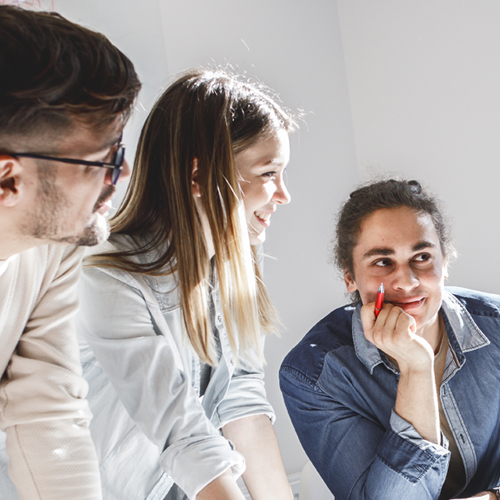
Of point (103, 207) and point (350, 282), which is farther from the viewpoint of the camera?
point (350, 282)

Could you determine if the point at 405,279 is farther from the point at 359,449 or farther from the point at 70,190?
the point at 70,190

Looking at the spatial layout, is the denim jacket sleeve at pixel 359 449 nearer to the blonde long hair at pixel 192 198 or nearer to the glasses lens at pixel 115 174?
the blonde long hair at pixel 192 198

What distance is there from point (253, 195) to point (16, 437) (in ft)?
2.22

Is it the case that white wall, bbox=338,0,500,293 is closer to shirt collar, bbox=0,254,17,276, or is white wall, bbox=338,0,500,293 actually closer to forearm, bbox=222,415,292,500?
forearm, bbox=222,415,292,500

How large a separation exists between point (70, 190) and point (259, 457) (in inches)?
32.1

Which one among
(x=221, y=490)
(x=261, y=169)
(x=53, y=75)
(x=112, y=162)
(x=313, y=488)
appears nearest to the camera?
(x=53, y=75)

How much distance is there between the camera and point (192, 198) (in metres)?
1.19

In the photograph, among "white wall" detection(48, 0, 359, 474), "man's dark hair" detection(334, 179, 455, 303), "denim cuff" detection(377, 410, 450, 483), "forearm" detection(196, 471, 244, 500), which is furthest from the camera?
"white wall" detection(48, 0, 359, 474)

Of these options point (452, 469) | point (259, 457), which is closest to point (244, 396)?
point (259, 457)

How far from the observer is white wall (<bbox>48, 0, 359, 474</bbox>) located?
2.21 metres

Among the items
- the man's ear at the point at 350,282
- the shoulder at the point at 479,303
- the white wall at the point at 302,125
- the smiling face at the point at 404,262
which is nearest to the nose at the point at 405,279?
the smiling face at the point at 404,262

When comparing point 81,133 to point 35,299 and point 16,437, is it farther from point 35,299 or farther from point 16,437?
point 16,437

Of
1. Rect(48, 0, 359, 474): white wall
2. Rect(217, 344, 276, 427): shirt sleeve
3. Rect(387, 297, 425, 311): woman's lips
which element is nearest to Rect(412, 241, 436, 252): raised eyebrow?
Rect(387, 297, 425, 311): woman's lips

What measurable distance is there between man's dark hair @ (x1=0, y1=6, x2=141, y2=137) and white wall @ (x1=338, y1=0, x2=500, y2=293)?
4.61 feet
